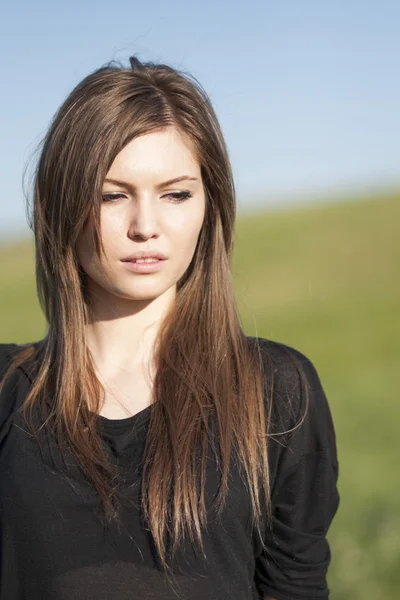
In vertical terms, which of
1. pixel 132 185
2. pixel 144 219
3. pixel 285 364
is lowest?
pixel 285 364

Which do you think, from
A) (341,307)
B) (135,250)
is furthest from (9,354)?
(341,307)

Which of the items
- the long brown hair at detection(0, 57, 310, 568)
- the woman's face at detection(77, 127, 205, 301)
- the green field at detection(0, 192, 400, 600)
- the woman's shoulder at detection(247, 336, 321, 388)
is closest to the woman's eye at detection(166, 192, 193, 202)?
the woman's face at detection(77, 127, 205, 301)

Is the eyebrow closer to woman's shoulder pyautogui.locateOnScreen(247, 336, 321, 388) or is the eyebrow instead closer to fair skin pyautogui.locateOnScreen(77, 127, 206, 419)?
fair skin pyautogui.locateOnScreen(77, 127, 206, 419)

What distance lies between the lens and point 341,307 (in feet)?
92.4

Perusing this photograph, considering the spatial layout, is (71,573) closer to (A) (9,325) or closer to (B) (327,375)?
(B) (327,375)

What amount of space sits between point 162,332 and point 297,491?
651 millimetres

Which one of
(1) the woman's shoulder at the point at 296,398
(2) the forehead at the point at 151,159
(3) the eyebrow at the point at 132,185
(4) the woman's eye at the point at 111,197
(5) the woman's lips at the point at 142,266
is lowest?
(1) the woman's shoulder at the point at 296,398

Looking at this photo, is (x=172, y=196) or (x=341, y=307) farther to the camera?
(x=341, y=307)

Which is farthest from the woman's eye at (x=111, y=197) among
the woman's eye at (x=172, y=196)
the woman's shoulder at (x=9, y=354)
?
the woman's shoulder at (x=9, y=354)

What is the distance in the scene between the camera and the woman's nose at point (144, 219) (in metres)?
2.45

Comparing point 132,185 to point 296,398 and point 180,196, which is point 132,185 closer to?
point 180,196

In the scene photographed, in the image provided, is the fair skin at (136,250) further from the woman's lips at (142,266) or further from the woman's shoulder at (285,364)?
the woman's shoulder at (285,364)

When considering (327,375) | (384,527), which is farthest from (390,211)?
(384,527)

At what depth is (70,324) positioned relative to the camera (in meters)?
2.73
